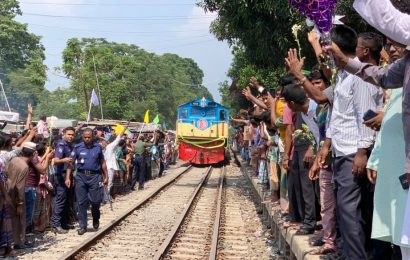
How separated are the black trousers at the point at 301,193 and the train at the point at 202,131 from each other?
20.1m

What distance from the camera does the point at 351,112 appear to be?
4.04 m

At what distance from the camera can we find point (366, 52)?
4.02m

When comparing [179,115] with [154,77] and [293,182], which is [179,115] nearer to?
[293,182]

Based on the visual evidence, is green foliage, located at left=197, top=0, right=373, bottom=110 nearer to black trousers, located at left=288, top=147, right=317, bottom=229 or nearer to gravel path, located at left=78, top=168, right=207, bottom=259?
gravel path, located at left=78, top=168, right=207, bottom=259

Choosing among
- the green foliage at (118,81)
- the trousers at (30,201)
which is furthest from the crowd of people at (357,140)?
the green foliage at (118,81)

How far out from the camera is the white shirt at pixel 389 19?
247 cm

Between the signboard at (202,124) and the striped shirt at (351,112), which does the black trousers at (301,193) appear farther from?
the signboard at (202,124)

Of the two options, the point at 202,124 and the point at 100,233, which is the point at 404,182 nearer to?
the point at 100,233

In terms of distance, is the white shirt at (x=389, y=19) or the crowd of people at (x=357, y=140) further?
the crowd of people at (x=357, y=140)

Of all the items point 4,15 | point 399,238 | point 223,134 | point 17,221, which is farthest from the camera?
point 4,15

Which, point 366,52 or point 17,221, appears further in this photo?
point 17,221

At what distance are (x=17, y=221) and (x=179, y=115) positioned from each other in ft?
65.7

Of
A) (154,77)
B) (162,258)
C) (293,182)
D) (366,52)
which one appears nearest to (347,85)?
(366,52)

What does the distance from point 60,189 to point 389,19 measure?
8320mm
